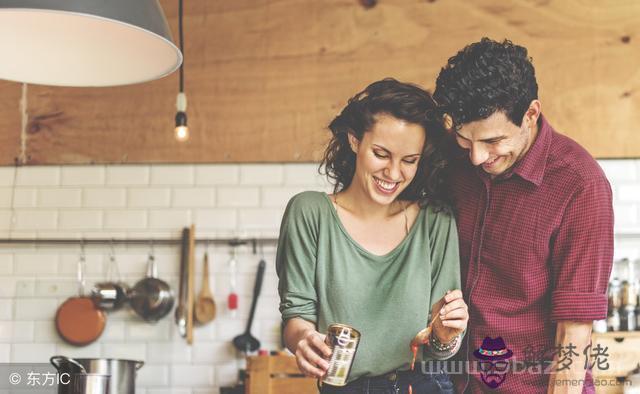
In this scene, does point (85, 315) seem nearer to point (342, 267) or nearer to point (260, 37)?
point (260, 37)

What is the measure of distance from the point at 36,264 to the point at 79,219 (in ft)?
1.18

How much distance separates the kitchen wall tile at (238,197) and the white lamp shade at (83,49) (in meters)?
2.42

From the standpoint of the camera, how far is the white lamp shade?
107 inches

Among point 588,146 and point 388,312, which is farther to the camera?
point 588,146

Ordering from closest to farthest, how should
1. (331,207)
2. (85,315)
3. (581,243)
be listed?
(581,243) < (331,207) < (85,315)

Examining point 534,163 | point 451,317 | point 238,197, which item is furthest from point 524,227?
point 238,197

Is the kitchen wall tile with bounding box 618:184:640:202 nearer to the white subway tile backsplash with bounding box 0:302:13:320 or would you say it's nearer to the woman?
the woman

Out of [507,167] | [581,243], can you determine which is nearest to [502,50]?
[507,167]

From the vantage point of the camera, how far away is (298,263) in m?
2.63

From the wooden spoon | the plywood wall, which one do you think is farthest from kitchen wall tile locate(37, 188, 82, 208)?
the wooden spoon

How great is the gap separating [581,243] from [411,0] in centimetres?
318

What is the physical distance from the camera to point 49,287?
17.5ft

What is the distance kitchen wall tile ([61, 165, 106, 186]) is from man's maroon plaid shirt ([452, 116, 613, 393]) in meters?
3.20

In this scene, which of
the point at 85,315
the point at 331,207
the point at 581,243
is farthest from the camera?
the point at 85,315
